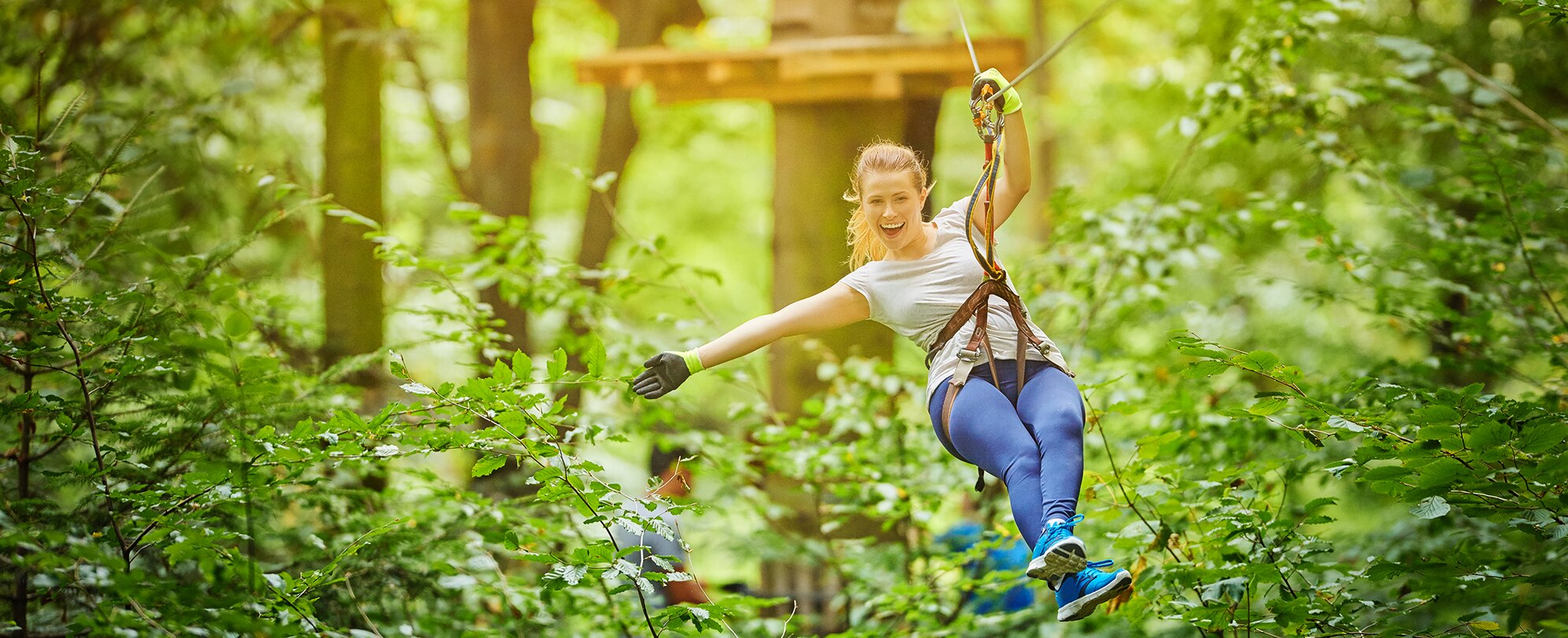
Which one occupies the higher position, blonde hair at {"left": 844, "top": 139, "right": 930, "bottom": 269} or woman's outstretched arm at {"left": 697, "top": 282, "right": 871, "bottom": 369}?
blonde hair at {"left": 844, "top": 139, "right": 930, "bottom": 269}

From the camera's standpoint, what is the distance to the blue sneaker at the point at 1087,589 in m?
2.28

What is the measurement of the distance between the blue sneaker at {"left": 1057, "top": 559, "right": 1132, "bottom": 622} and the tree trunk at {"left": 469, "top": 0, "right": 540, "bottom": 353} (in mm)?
5638

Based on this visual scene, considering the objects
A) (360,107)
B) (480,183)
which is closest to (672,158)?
(480,183)

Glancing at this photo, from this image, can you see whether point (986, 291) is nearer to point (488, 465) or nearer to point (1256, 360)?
point (1256, 360)

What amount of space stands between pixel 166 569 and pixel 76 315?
1.36 metres

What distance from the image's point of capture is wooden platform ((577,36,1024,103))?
4293 mm

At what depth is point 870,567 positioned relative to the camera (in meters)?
4.55

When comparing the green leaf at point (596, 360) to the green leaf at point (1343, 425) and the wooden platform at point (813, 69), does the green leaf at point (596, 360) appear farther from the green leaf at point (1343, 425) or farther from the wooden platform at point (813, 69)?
the wooden platform at point (813, 69)

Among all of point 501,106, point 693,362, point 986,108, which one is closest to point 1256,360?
point 986,108

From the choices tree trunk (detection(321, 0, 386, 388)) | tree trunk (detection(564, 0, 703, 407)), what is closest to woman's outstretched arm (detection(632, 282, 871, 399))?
tree trunk (detection(321, 0, 386, 388))

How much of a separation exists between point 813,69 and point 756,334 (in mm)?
2173

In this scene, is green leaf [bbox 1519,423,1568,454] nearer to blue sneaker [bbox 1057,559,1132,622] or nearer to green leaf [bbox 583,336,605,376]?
blue sneaker [bbox 1057,559,1132,622]

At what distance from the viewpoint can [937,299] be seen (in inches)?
104

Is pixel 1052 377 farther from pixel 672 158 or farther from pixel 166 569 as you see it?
pixel 672 158
